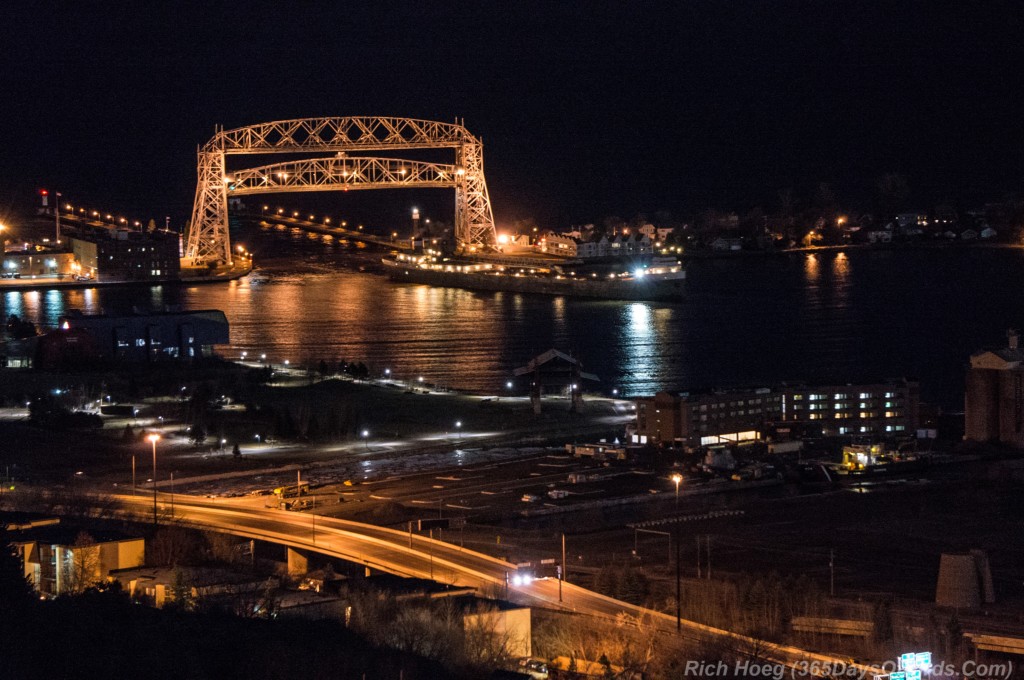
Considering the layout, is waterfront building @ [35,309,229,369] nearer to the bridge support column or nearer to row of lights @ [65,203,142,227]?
the bridge support column

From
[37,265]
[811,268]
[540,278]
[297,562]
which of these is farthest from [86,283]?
[297,562]

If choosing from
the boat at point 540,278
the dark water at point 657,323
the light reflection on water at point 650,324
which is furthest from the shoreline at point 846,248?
the boat at point 540,278

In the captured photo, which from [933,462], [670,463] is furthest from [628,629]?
[933,462]

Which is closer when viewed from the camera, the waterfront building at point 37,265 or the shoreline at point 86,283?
the shoreline at point 86,283

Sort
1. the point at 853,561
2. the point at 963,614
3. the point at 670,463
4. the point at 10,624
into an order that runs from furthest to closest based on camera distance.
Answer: the point at 670,463
the point at 853,561
the point at 963,614
the point at 10,624

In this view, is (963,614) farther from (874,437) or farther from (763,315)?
(763,315)

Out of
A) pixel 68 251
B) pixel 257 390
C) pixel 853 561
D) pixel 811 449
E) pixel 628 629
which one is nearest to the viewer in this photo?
pixel 628 629

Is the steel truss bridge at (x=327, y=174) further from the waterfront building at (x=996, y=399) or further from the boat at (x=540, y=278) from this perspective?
the waterfront building at (x=996, y=399)
